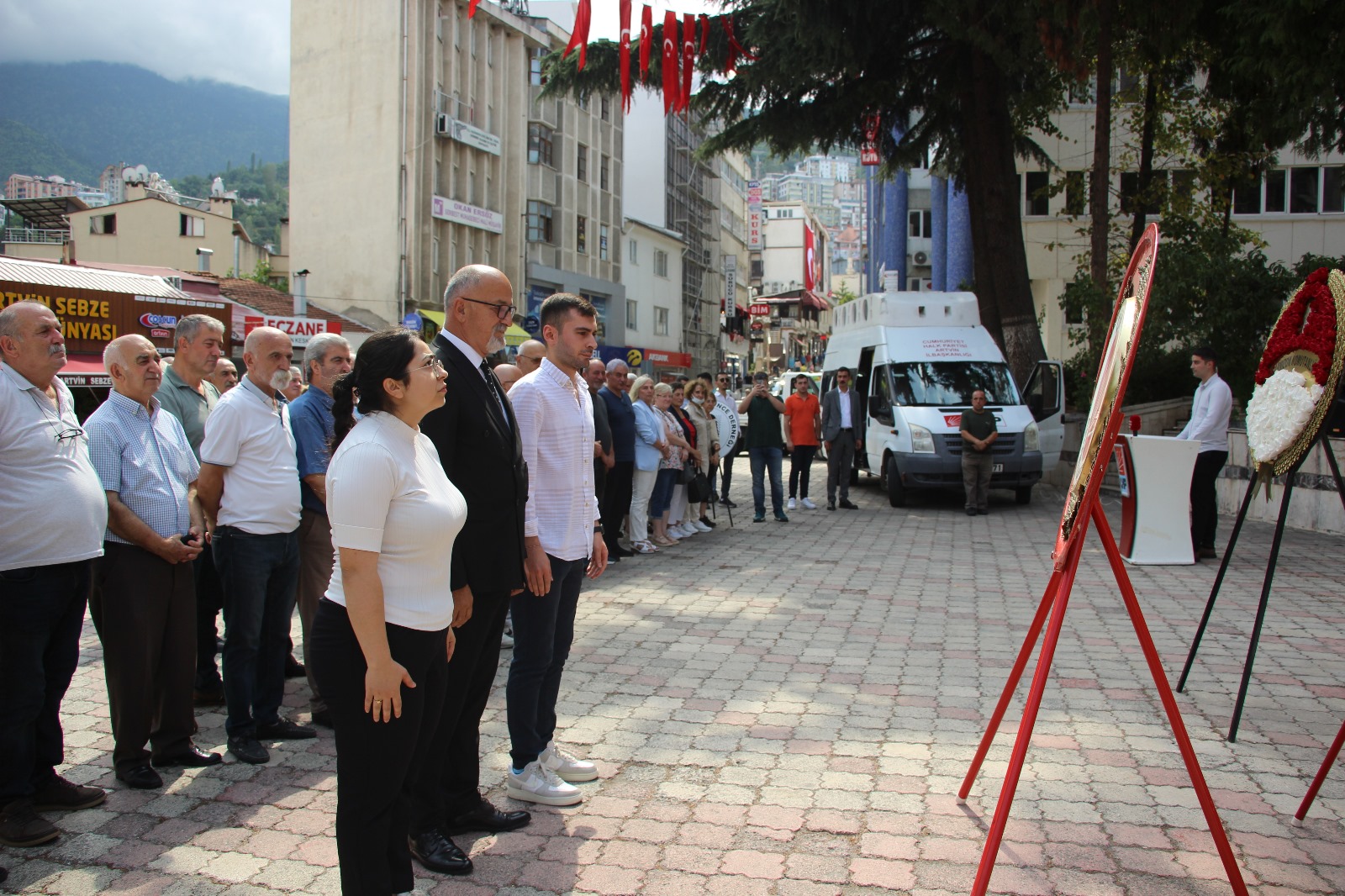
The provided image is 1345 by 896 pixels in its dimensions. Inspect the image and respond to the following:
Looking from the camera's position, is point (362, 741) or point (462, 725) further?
point (462, 725)

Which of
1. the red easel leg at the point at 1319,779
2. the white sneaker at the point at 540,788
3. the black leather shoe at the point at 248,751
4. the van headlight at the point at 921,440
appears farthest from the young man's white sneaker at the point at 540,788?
the van headlight at the point at 921,440

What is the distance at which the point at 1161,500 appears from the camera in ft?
31.7

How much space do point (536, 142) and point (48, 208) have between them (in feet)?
78.3

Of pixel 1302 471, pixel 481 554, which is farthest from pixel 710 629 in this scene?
pixel 1302 471

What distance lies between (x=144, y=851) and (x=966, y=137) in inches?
745

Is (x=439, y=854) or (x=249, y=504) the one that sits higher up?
(x=249, y=504)

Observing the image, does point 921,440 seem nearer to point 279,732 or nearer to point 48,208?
point 279,732

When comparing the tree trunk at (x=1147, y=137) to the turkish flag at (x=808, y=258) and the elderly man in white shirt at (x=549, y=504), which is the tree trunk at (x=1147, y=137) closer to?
the elderly man in white shirt at (x=549, y=504)

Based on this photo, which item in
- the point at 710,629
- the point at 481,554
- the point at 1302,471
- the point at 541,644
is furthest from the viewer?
the point at 1302,471

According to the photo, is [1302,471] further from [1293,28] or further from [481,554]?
[481,554]

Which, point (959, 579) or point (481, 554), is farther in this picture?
point (959, 579)

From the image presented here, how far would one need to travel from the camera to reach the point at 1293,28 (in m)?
13.0

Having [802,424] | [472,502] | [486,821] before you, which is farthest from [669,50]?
[486,821]

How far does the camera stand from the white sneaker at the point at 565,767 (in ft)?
14.5
